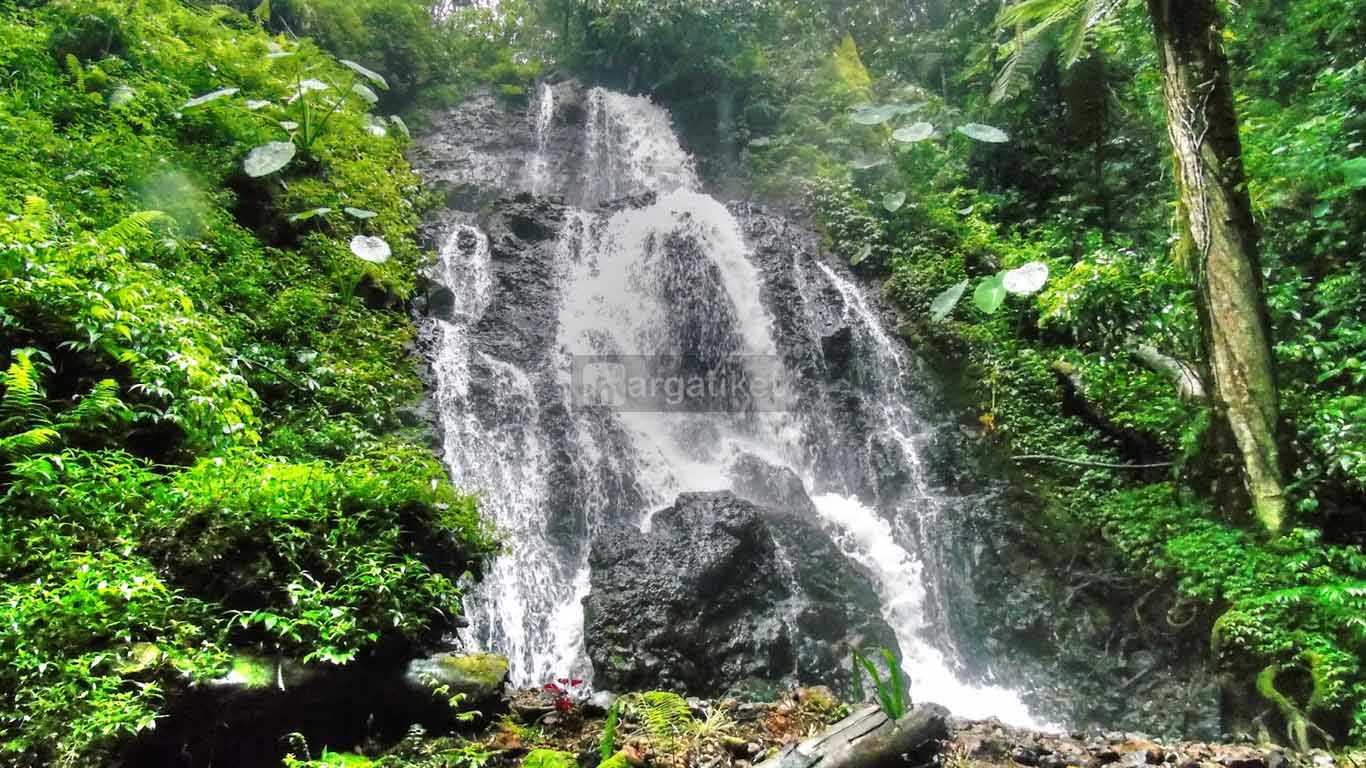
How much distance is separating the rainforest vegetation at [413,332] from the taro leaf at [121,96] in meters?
0.03

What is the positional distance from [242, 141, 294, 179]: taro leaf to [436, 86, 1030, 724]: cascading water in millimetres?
2684

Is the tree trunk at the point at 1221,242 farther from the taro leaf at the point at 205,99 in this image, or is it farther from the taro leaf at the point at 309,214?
the taro leaf at the point at 205,99

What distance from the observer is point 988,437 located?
841 centimetres

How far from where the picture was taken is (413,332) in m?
8.52

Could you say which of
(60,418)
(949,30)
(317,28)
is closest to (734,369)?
(60,418)

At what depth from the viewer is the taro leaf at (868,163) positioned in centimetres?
1231

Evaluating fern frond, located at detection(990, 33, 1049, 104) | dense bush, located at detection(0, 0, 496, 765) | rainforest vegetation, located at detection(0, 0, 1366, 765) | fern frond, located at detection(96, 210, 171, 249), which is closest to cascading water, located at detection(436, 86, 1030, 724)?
rainforest vegetation, located at detection(0, 0, 1366, 765)

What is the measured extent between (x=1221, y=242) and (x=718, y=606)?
4.79 m

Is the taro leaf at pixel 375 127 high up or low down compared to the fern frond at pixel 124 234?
up

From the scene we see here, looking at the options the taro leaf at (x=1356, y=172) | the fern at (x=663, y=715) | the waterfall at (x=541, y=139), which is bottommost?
the fern at (x=663, y=715)

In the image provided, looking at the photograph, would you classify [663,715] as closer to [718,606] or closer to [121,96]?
[718,606]

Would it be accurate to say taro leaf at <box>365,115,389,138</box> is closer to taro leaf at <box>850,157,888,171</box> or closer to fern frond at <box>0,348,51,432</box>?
taro leaf at <box>850,157,888,171</box>

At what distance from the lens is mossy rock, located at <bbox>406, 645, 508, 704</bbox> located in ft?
11.6

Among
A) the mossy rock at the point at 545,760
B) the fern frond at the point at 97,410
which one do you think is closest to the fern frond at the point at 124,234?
the fern frond at the point at 97,410
